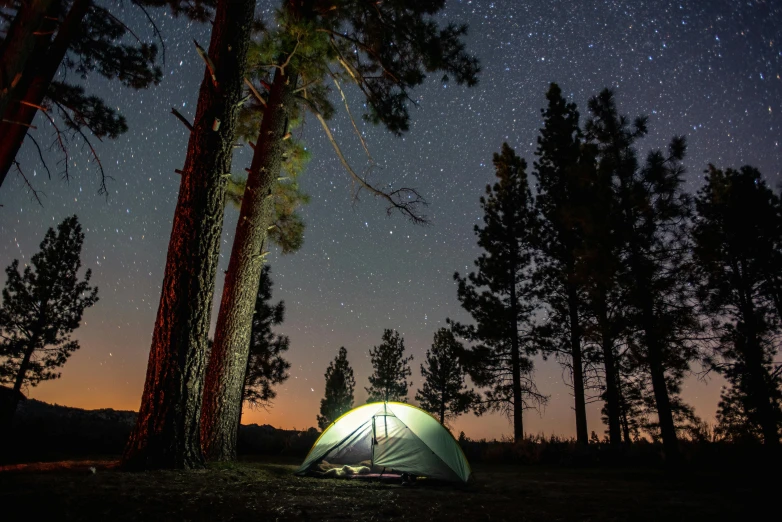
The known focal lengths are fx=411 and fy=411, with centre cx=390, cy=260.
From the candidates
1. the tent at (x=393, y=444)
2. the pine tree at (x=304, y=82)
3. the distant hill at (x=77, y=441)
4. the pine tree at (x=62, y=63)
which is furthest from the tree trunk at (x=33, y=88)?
the tent at (x=393, y=444)

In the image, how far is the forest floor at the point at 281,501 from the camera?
276 cm

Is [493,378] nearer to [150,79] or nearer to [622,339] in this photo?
[622,339]

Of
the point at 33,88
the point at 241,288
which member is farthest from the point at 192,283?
the point at 33,88

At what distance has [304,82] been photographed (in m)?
7.78

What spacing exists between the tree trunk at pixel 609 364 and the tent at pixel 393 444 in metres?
7.77

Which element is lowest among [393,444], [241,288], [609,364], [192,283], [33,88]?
[393,444]

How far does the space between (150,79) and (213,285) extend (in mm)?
→ 7017

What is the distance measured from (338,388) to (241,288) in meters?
38.6

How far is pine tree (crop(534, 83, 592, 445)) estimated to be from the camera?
15688mm

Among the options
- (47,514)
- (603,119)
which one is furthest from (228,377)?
(603,119)

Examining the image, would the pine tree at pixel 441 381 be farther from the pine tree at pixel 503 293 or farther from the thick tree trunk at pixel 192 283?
the thick tree trunk at pixel 192 283

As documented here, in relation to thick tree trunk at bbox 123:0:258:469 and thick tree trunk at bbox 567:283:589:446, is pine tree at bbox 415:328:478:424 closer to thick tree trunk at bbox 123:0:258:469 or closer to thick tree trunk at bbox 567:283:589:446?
thick tree trunk at bbox 567:283:589:446

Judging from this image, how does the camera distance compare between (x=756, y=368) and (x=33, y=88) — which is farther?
(x=756, y=368)

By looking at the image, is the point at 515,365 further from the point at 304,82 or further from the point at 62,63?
the point at 62,63
